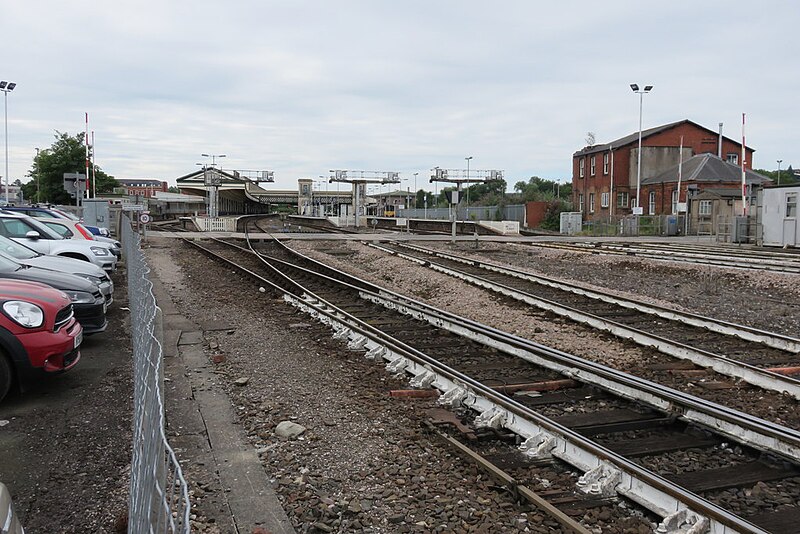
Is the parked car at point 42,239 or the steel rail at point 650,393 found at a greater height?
the parked car at point 42,239

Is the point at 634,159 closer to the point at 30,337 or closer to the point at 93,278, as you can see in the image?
the point at 93,278

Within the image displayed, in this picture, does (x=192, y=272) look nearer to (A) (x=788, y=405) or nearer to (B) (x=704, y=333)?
(B) (x=704, y=333)

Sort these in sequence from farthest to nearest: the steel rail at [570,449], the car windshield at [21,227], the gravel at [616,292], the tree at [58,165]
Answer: the tree at [58,165] < the car windshield at [21,227] < the gravel at [616,292] < the steel rail at [570,449]

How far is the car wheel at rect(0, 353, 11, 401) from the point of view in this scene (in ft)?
21.0

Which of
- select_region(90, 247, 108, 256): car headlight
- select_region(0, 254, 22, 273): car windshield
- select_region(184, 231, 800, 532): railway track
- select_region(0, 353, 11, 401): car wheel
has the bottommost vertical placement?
select_region(184, 231, 800, 532): railway track

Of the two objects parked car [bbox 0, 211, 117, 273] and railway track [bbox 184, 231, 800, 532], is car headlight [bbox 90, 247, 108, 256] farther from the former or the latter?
railway track [bbox 184, 231, 800, 532]

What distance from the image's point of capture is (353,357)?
29.0 feet

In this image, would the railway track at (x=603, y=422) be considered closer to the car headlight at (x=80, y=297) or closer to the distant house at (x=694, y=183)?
the car headlight at (x=80, y=297)

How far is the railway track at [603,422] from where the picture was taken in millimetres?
4426

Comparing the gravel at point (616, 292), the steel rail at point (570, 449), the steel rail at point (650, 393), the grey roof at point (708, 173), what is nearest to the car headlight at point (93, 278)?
the steel rail at point (570, 449)

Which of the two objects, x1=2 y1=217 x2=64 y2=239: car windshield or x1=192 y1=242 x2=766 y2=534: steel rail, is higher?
x1=2 y1=217 x2=64 y2=239: car windshield

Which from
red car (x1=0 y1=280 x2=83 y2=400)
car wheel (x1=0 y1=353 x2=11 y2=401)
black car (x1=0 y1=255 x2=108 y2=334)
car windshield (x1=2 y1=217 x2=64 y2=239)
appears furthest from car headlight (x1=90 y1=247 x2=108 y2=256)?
car wheel (x1=0 y1=353 x2=11 y2=401)

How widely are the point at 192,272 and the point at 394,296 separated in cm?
873

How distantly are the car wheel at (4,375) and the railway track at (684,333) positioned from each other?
7341mm
